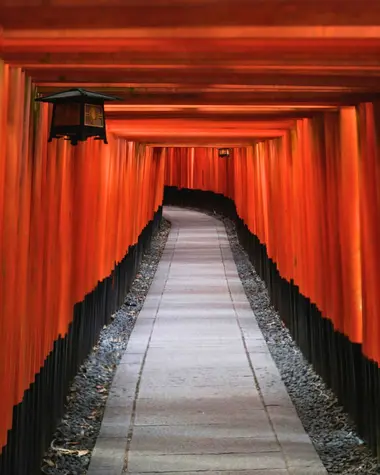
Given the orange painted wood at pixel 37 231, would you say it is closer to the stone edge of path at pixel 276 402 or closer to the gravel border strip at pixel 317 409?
the stone edge of path at pixel 276 402

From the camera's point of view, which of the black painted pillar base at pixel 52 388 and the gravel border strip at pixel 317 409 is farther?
the gravel border strip at pixel 317 409

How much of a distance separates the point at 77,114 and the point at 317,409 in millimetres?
3369

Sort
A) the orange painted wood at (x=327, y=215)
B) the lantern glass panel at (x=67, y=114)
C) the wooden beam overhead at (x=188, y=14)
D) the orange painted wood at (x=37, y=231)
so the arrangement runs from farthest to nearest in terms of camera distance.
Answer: the orange painted wood at (x=327, y=215) < the lantern glass panel at (x=67, y=114) < the orange painted wood at (x=37, y=231) < the wooden beam overhead at (x=188, y=14)

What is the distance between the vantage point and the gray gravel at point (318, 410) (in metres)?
4.23

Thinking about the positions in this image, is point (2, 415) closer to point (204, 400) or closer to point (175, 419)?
point (175, 419)

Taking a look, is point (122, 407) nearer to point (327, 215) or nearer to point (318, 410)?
point (318, 410)

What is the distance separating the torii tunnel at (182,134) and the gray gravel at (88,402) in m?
0.19

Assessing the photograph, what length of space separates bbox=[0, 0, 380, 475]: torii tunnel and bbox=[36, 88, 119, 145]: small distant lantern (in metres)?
0.12

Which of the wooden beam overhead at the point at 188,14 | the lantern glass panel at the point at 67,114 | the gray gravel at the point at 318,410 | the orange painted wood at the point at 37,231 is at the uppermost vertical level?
the wooden beam overhead at the point at 188,14

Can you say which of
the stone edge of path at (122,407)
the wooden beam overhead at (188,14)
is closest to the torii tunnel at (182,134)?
the wooden beam overhead at (188,14)

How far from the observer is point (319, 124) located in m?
5.48

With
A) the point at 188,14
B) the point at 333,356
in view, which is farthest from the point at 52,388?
the point at 188,14

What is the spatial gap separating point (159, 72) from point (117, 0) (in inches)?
45.1

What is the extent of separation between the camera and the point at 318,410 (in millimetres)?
5227
